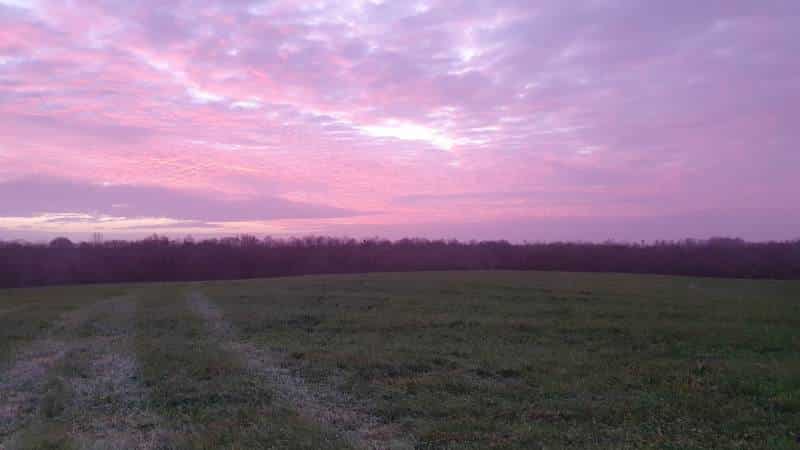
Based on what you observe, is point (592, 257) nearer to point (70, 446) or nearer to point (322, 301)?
point (322, 301)

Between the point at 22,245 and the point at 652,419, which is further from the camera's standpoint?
the point at 22,245

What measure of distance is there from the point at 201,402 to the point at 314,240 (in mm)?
53201

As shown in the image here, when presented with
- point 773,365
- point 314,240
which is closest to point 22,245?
point 314,240

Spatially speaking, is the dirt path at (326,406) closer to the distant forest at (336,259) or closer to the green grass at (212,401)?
the green grass at (212,401)

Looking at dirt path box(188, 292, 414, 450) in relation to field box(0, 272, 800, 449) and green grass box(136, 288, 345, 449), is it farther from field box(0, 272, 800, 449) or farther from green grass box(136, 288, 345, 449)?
green grass box(136, 288, 345, 449)

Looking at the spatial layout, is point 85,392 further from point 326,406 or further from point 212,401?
point 326,406

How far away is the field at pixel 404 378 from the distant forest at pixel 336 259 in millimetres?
28576

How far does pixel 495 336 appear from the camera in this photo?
1230 centimetres

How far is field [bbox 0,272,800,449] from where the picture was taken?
245 inches

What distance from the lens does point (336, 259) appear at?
52.7m

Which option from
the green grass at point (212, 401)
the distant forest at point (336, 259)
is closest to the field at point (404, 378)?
the green grass at point (212, 401)

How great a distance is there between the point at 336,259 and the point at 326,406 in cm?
4560

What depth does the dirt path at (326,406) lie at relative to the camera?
19.9 ft

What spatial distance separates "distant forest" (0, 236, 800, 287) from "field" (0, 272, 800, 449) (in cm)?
2858
